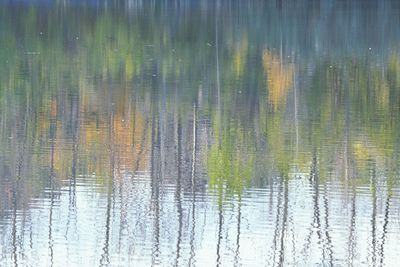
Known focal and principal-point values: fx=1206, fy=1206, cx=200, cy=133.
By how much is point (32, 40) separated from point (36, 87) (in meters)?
14.5

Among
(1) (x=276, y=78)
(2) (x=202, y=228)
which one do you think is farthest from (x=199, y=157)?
(1) (x=276, y=78)

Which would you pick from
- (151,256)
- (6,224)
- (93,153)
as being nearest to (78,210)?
(6,224)

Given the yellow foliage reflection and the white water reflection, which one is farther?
the yellow foliage reflection

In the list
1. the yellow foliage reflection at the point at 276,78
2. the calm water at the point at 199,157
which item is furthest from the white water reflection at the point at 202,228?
the yellow foliage reflection at the point at 276,78

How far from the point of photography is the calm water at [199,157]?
486 inches

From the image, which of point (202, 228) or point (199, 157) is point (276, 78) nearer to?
point (199, 157)

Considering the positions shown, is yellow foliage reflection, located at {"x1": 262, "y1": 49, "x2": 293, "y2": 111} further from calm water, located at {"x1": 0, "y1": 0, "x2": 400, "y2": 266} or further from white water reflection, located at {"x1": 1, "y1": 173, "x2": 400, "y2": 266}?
white water reflection, located at {"x1": 1, "y1": 173, "x2": 400, "y2": 266}

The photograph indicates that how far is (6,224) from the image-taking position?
12.8 m

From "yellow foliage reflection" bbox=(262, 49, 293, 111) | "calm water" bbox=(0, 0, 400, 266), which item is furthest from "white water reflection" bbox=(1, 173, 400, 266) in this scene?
"yellow foliage reflection" bbox=(262, 49, 293, 111)

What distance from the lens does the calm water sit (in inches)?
486

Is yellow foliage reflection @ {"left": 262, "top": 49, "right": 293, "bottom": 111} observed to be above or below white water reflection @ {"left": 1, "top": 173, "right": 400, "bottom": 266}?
above

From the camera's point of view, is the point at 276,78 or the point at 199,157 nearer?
the point at 199,157

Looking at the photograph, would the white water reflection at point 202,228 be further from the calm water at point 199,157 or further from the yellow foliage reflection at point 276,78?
the yellow foliage reflection at point 276,78

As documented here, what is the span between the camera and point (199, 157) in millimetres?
17469
